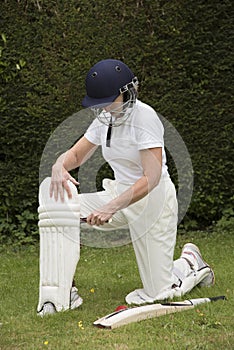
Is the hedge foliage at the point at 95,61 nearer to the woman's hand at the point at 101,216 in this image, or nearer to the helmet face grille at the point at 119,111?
the helmet face grille at the point at 119,111

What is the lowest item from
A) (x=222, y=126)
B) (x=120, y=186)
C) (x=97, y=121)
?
(x=222, y=126)

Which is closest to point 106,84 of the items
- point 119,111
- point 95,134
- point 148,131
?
point 119,111

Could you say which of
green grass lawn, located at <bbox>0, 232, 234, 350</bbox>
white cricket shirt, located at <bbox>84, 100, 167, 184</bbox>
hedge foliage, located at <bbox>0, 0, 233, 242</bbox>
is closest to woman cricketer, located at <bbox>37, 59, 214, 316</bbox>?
white cricket shirt, located at <bbox>84, 100, 167, 184</bbox>

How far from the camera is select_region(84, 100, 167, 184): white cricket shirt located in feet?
14.5

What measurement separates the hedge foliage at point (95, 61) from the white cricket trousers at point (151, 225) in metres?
2.51

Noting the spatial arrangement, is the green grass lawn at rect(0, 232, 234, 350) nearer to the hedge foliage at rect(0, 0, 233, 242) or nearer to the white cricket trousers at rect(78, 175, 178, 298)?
the white cricket trousers at rect(78, 175, 178, 298)

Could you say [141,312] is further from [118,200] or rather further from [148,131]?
[148,131]

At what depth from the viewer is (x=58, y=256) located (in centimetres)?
442

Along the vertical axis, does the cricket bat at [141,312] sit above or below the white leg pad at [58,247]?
below

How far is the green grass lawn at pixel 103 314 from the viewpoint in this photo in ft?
12.6

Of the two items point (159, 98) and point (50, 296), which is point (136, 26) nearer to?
point (159, 98)

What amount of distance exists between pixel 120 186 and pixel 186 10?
295 centimetres

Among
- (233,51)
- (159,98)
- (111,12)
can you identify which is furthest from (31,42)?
(233,51)

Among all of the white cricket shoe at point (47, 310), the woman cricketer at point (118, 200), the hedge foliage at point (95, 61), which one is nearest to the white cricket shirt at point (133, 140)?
the woman cricketer at point (118, 200)
